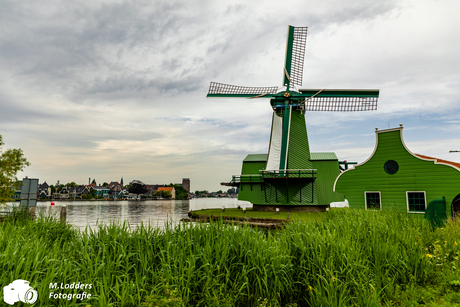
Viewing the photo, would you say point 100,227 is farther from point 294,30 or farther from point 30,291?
point 294,30

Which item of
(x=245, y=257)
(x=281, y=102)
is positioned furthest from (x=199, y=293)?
(x=281, y=102)

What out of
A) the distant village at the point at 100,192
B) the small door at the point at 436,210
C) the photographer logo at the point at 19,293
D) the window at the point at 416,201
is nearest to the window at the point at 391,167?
the window at the point at 416,201

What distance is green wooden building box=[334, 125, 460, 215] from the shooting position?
15188 mm

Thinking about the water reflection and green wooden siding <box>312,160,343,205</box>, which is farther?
green wooden siding <box>312,160,343,205</box>

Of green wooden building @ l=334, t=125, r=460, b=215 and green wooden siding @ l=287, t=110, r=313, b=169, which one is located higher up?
green wooden siding @ l=287, t=110, r=313, b=169

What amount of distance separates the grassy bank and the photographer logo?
80 mm

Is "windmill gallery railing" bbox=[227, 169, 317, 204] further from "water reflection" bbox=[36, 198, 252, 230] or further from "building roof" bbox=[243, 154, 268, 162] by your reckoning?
"water reflection" bbox=[36, 198, 252, 230]

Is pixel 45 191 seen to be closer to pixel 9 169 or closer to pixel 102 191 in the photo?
pixel 102 191

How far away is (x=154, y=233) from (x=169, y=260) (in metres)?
1.17

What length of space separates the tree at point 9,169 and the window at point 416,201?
2524cm

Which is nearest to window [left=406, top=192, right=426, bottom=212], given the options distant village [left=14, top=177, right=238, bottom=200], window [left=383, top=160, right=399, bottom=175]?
window [left=383, top=160, right=399, bottom=175]

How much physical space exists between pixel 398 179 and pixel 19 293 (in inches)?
748

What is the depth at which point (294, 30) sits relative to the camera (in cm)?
2984

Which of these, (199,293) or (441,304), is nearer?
(199,293)
